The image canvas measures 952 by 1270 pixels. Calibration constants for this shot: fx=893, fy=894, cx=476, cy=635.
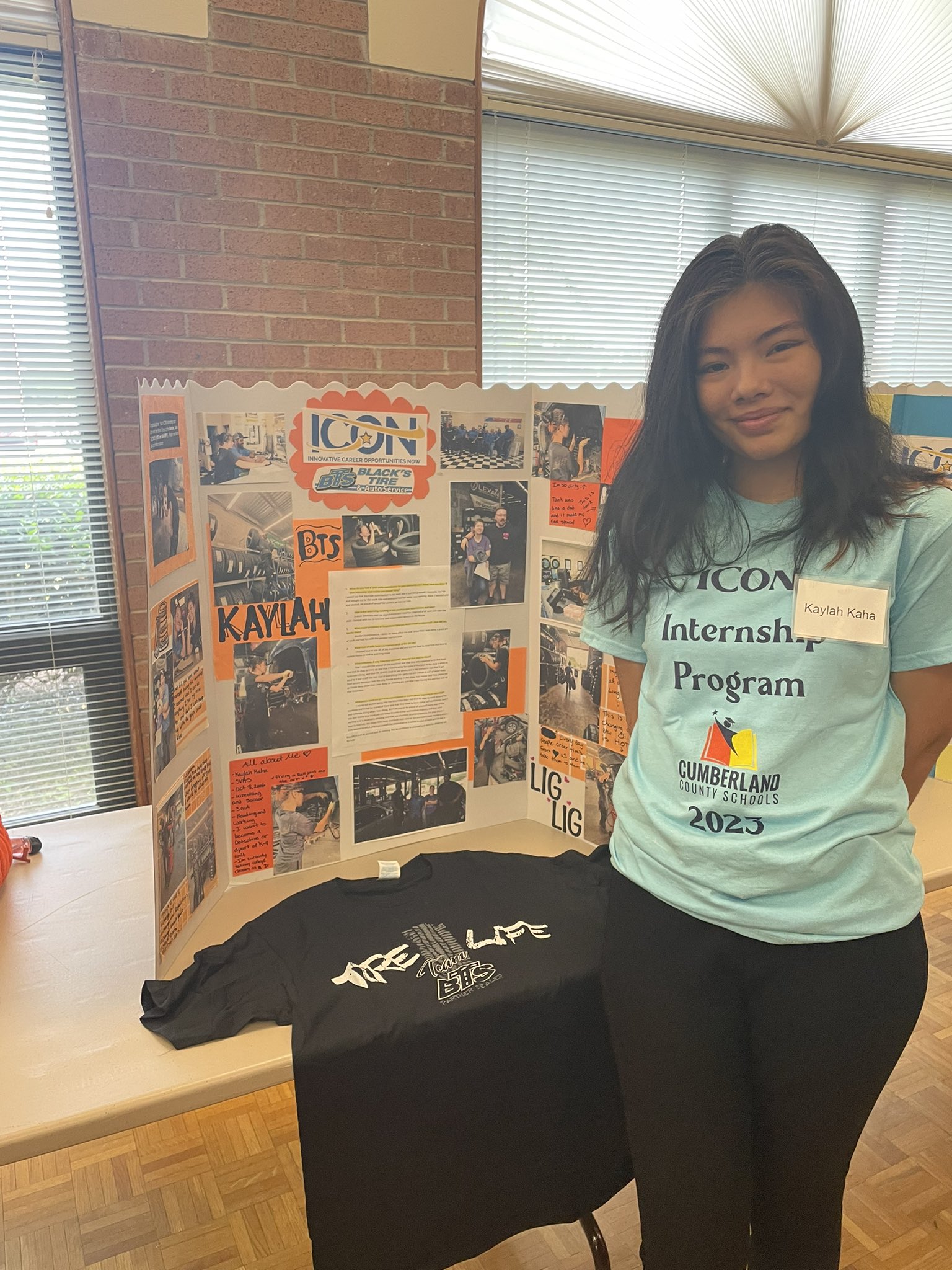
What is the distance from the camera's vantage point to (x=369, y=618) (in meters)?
1.35

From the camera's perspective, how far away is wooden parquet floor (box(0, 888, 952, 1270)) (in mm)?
1542

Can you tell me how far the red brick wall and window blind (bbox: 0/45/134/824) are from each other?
18cm

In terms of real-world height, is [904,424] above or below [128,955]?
above

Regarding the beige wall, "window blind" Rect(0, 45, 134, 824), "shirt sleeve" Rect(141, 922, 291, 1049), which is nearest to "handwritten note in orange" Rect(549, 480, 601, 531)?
"shirt sleeve" Rect(141, 922, 291, 1049)

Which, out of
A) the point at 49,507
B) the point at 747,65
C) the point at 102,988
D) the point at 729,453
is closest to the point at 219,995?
the point at 102,988

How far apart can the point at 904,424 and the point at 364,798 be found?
1.08 meters

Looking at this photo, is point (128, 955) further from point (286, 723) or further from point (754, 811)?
point (754, 811)

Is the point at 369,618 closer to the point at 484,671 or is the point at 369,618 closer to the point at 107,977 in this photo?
the point at 484,671

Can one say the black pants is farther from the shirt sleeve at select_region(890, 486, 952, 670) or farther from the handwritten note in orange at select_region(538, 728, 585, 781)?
the handwritten note in orange at select_region(538, 728, 585, 781)

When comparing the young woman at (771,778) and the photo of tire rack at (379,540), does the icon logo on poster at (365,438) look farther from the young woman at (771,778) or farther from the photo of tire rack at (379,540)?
the young woman at (771,778)

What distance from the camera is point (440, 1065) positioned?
1.08 m

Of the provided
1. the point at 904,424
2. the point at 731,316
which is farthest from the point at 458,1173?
the point at 904,424

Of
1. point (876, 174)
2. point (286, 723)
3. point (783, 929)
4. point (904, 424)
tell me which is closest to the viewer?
point (783, 929)

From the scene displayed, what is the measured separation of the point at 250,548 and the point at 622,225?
115 inches
